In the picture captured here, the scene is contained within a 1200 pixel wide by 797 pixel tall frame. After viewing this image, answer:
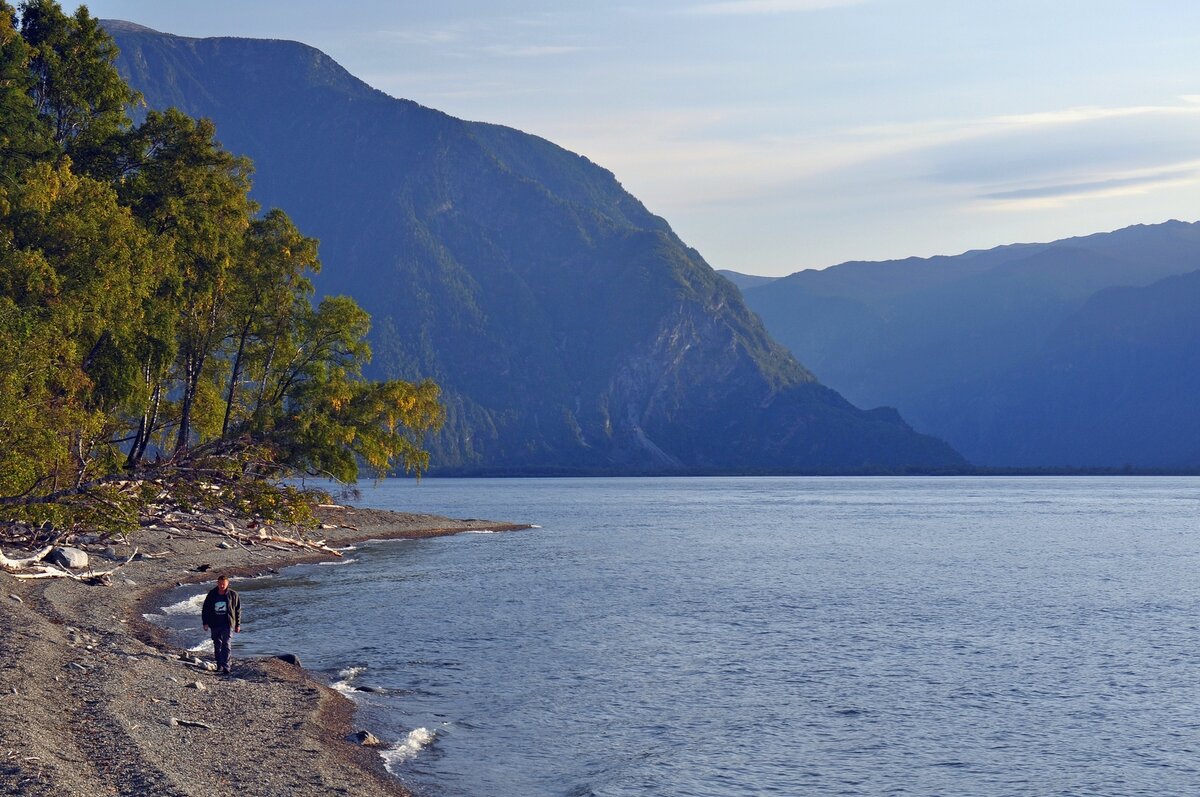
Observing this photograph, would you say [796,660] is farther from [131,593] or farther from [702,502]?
[702,502]

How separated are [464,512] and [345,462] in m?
78.1

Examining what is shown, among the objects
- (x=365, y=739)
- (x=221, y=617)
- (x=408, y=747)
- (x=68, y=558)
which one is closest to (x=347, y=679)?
(x=221, y=617)

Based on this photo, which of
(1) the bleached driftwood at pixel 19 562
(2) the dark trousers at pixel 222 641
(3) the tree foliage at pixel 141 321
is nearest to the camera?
(2) the dark trousers at pixel 222 641

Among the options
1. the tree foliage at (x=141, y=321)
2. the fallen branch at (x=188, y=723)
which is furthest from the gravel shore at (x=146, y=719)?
the tree foliage at (x=141, y=321)

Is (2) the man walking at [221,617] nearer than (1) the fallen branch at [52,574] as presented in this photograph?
Yes

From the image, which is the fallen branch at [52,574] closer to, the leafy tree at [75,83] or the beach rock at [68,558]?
the beach rock at [68,558]

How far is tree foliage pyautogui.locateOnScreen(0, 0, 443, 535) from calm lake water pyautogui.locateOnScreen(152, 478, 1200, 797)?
22.4 ft

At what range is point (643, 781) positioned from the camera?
24.6 metres

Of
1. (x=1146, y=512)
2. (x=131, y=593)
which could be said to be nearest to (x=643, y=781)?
(x=131, y=593)

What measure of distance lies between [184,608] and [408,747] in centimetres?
2135

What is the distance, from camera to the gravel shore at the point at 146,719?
1955cm

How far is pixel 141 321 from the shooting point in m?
48.4

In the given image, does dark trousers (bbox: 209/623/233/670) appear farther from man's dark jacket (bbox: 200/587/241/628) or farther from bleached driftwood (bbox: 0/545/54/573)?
bleached driftwood (bbox: 0/545/54/573)

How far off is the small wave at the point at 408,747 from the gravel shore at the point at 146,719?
1.34 ft
